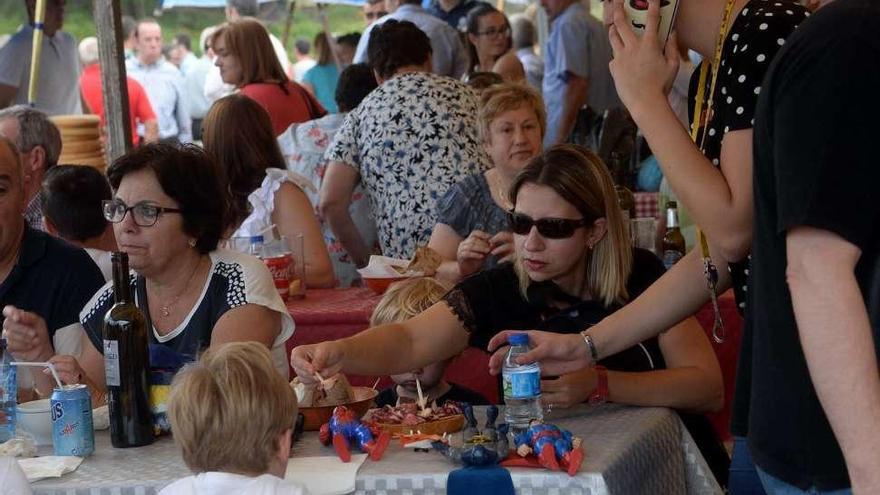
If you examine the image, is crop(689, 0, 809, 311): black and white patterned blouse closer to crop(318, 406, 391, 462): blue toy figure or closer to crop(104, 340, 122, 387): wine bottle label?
crop(318, 406, 391, 462): blue toy figure

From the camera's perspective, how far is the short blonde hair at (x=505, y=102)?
4701 mm

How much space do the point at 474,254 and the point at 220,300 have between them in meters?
1.14

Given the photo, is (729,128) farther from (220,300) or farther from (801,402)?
(220,300)

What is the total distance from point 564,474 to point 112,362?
0.95 m

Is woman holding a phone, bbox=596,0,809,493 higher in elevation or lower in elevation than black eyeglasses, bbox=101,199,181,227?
higher

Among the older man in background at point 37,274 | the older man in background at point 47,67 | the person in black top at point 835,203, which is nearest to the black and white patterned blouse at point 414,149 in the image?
the older man in background at point 37,274

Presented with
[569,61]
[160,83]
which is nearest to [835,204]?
[569,61]

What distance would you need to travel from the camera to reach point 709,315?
3990mm

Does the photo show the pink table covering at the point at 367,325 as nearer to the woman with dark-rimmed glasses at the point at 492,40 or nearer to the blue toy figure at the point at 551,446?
the blue toy figure at the point at 551,446

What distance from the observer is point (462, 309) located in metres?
3.05

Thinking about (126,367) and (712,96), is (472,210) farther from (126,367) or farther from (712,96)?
(712,96)

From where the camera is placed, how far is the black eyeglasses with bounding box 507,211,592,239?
10.1ft

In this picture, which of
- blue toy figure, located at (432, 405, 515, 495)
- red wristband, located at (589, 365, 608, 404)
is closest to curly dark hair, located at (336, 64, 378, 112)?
red wristband, located at (589, 365, 608, 404)

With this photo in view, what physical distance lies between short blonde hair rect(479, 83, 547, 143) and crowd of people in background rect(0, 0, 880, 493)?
0.04ft
